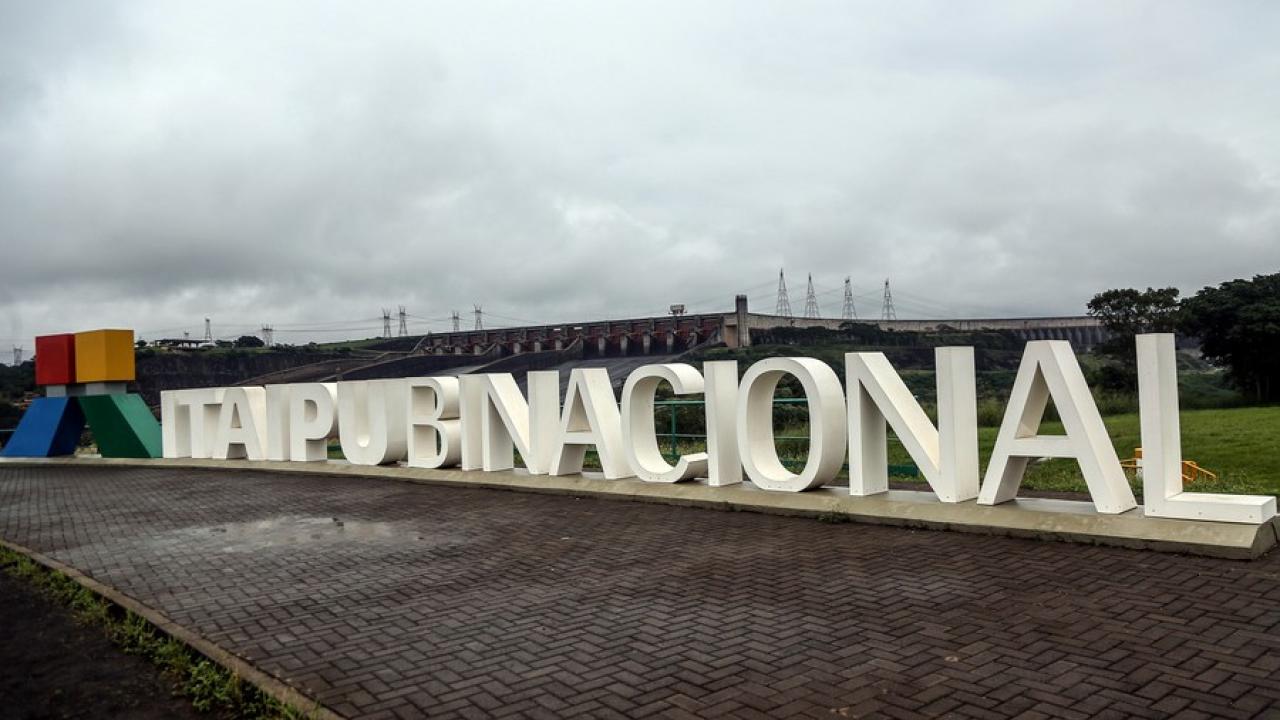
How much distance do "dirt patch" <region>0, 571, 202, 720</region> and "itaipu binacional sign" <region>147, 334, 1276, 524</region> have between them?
7.00 m

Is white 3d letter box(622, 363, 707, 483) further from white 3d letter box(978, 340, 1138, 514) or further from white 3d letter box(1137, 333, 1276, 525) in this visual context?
white 3d letter box(1137, 333, 1276, 525)

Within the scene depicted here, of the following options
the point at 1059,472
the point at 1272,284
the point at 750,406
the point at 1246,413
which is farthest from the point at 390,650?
the point at 1272,284

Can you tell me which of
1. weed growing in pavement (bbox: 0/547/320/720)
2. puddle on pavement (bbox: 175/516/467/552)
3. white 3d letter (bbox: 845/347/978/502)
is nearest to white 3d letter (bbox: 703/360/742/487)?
white 3d letter (bbox: 845/347/978/502)

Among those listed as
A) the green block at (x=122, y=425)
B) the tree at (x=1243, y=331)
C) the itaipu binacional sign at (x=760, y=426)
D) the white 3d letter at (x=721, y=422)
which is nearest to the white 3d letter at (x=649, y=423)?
the itaipu binacional sign at (x=760, y=426)

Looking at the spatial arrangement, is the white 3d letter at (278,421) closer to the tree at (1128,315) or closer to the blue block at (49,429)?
the blue block at (49,429)

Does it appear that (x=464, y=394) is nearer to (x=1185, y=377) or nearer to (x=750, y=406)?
(x=750, y=406)

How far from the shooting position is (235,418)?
1966cm

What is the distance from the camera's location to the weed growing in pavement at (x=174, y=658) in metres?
4.82

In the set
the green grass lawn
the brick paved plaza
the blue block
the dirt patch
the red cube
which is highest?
the red cube

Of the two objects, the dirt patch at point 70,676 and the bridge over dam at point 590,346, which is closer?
the dirt patch at point 70,676

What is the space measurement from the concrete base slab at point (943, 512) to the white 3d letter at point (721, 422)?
227 millimetres

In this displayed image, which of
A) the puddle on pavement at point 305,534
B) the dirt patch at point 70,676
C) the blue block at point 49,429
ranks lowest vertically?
the dirt patch at point 70,676

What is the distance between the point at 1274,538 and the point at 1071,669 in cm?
423

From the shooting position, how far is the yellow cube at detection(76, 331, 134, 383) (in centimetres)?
2169
